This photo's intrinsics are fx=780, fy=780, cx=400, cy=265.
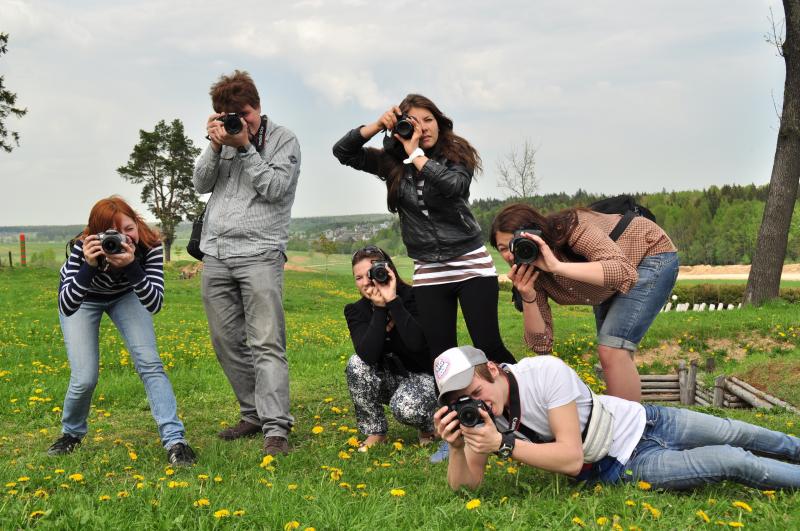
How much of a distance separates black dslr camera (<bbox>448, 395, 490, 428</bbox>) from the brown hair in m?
2.92

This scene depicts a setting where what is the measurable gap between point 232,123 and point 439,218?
1.49 m

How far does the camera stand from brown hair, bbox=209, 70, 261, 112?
5.32 m

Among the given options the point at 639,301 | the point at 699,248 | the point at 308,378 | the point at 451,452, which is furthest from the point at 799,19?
the point at 699,248

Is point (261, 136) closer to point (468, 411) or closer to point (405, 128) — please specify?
point (405, 128)

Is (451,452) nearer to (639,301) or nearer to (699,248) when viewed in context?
(639,301)

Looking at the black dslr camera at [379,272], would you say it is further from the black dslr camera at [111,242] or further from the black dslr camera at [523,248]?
the black dslr camera at [111,242]

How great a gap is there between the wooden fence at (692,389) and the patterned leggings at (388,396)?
16.2 ft

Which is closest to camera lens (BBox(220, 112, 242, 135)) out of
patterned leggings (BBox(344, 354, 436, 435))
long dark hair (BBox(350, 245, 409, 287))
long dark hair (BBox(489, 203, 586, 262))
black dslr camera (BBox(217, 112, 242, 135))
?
black dslr camera (BBox(217, 112, 242, 135))

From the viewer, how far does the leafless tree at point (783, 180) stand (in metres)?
15.2

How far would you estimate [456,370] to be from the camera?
3434 mm

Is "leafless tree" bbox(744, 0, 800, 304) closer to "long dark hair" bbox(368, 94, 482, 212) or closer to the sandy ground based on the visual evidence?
"long dark hair" bbox(368, 94, 482, 212)

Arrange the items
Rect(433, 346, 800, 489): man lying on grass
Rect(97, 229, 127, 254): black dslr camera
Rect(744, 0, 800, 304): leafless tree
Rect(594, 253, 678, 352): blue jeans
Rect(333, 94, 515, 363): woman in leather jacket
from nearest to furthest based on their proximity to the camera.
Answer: Rect(433, 346, 800, 489): man lying on grass, Rect(594, 253, 678, 352): blue jeans, Rect(97, 229, 127, 254): black dslr camera, Rect(333, 94, 515, 363): woman in leather jacket, Rect(744, 0, 800, 304): leafless tree

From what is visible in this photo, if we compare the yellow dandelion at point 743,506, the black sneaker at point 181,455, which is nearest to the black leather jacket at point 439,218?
the black sneaker at point 181,455

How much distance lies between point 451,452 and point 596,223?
1716 millimetres
